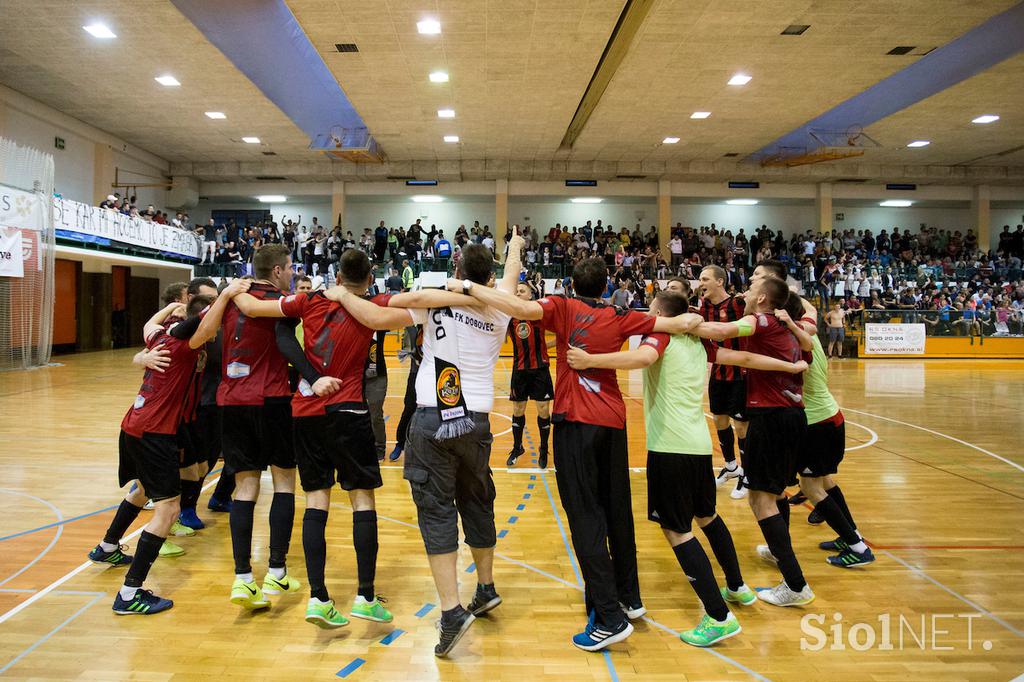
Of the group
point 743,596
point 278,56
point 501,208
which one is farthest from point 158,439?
point 501,208

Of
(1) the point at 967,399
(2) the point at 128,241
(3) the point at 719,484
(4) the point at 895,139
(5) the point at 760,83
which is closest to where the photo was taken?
(3) the point at 719,484

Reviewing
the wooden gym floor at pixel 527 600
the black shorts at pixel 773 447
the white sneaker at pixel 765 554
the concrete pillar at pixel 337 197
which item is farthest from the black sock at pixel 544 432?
the concrete pillar at pixel 337 197

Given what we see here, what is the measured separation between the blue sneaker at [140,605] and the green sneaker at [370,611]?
122 cm

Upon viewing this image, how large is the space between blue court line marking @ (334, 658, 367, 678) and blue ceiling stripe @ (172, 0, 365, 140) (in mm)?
15569

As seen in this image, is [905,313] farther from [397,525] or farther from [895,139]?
[397,525]

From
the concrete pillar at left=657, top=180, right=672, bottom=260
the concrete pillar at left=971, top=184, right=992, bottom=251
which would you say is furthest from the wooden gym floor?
the concrete pillar at left=971, top=184, right=992, bottom=251

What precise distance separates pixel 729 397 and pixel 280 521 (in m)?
4.40

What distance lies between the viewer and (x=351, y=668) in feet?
10.3

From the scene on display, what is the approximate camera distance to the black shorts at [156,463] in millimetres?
3906

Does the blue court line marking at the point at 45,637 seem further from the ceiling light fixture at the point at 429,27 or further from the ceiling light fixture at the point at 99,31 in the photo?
the ceiling light fixture at the point at 99,31

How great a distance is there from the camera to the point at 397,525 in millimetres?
5316

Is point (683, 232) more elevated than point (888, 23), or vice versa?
point (888, 23)

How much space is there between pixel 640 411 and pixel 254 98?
52.5 ft

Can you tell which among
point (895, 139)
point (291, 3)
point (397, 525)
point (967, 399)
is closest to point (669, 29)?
point (291, 3)
